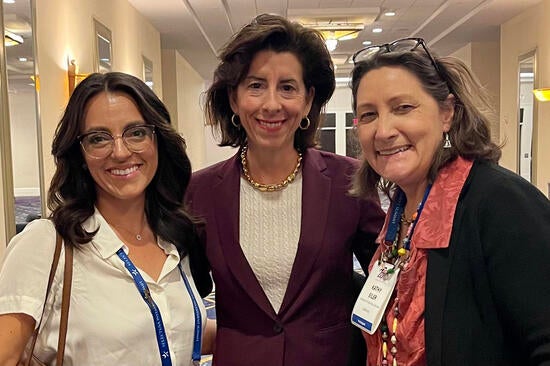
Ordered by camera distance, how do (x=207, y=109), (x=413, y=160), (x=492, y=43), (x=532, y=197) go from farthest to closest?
(x=492, y=43), (x=207, y=109), (x=413, y=160), (x=532, y=197)

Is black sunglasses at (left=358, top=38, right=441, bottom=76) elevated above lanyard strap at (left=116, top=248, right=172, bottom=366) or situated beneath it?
elevated above

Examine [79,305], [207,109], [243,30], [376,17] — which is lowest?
[79,305]

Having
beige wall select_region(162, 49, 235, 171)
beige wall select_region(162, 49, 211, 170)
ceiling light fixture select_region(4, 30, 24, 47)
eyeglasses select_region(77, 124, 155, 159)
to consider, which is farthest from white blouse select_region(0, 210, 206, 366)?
beige wall select_region(162, 49, 211, 170)

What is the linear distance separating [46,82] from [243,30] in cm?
330

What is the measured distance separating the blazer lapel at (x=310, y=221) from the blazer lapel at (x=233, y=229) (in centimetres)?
10

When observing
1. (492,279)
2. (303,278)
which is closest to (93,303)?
(303,278)

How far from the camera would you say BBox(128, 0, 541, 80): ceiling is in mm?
8359

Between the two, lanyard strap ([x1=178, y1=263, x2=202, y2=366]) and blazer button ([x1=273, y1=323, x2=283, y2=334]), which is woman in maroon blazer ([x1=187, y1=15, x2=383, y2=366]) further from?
lanyard strap ([x1=178, y1=263, x2=202, y2=366])

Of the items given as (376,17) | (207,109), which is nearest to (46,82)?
(207,109)

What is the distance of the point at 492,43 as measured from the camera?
1272 cm

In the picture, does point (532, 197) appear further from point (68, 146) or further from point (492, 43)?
point (492, 43)

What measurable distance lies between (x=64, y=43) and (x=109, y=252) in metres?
4.10

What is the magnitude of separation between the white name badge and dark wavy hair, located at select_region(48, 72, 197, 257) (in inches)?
23.6

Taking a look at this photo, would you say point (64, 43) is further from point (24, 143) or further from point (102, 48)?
point (24, 143)
